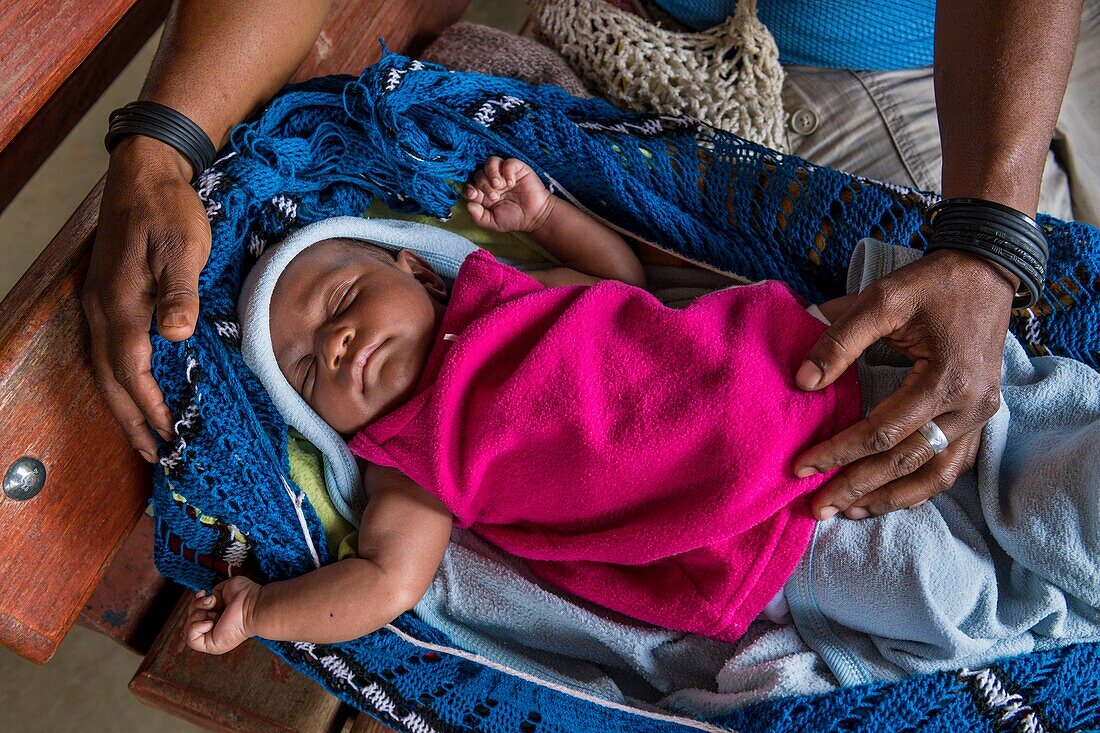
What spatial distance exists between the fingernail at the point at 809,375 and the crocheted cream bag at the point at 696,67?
523mm

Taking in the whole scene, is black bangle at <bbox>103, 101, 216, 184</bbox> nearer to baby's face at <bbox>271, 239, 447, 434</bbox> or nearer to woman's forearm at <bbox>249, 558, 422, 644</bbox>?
baby's face at <bbox>271, 239, 447, 434</bbox>

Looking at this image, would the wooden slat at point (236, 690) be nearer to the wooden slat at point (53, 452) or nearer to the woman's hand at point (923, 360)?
the wooden slat at point (53, 452)

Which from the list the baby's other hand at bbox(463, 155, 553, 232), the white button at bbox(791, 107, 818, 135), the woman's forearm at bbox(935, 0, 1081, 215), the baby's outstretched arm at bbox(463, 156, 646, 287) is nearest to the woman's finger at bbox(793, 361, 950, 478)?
the woman's forearm at bbox(935, 0, 1081, 215)

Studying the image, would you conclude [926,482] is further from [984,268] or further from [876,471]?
[984,268]

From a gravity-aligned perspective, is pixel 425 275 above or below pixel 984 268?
below

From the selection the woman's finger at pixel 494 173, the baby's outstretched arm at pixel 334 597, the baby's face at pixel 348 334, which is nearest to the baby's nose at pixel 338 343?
the baby's face at pixel 348 334

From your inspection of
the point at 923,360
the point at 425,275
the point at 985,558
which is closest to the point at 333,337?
the point at 425,275

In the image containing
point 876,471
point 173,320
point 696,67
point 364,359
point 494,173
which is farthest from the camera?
point 696,67

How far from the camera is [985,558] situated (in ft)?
3.21

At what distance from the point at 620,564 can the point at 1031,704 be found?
0.48 metres

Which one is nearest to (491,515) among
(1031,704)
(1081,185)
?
(1031,704)

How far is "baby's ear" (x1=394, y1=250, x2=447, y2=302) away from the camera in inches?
47.9

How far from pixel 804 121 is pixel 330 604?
3.52 ft

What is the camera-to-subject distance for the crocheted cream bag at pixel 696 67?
1321 mm
